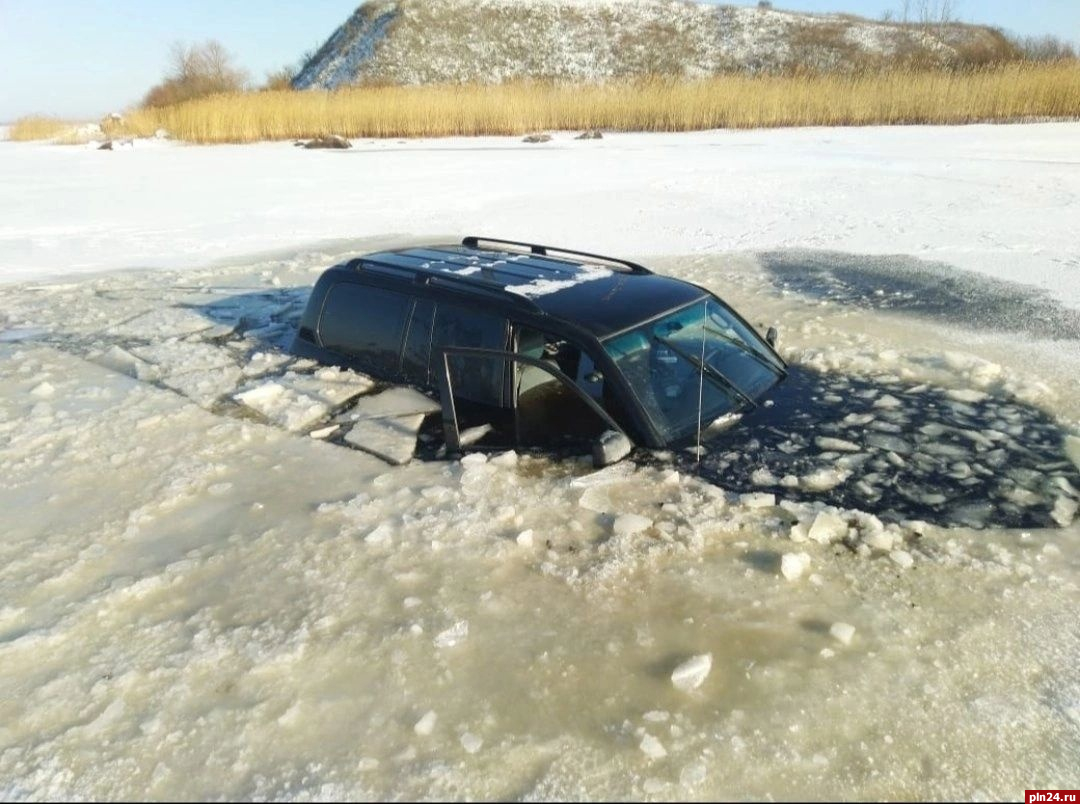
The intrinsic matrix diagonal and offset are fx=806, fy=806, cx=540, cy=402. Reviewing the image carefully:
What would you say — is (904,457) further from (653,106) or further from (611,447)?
(653,106)

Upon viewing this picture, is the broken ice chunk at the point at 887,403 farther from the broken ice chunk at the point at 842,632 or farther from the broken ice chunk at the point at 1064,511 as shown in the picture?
the broken ice chunk at the point at 842,632

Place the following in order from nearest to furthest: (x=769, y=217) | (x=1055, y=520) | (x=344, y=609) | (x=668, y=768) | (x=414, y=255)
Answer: (x=668, y=768) → (x=344, y=609) → (x=1055, y=520) → (x=414, y=255) → (x=769, y=217)

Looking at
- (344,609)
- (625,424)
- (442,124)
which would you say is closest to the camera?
(344,609)

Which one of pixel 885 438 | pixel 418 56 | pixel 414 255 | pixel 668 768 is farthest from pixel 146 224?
pixel 418 56

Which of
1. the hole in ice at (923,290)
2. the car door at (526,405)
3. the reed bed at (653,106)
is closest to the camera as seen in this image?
the car door at (526,405)

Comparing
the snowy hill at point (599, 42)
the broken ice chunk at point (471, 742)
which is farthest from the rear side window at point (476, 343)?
the snowy hill at point (599, 42)

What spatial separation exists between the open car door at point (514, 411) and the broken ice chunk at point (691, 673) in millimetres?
1623

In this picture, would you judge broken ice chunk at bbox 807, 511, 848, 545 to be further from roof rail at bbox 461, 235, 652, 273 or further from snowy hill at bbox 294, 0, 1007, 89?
snowy hill at bbox 294, 0, 1007, 89

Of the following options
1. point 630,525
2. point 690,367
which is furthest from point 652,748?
point 690,367

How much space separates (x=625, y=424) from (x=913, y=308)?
16.4 ft

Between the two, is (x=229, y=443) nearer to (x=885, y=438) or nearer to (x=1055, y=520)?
(x=885, y=438)

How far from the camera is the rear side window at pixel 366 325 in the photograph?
5.29 metres

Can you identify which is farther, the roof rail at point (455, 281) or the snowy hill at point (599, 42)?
the snowy hill at point (599, 42)

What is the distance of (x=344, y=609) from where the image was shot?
142 inches
